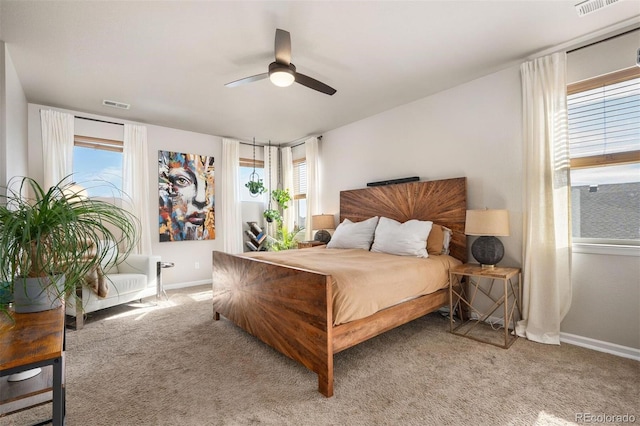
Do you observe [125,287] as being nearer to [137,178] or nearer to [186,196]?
[137,178]

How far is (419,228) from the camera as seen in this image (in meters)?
3.18

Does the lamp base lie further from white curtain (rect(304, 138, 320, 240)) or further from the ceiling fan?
white curtain (rect(304, 138, 320, 240))

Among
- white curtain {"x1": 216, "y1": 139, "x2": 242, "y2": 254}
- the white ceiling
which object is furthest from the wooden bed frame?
white curtain {"x1": 216, "y1": 139, "x2": 242, "y2": 254}

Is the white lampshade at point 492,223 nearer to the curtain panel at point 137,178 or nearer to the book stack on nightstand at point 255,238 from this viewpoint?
the book stack on nightstand at point 255,238

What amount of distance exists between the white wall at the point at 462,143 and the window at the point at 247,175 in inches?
85.1

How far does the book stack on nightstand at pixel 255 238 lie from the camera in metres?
5.66

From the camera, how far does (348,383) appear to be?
199cm

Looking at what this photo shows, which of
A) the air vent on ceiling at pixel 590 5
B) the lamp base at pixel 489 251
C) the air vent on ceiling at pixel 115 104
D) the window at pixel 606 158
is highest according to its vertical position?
the air vent on ceiling at pixel 115 104

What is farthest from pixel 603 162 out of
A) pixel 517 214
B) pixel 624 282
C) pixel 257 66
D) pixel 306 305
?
pixel 257 66

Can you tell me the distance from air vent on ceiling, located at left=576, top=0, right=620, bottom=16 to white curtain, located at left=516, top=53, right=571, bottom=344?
51cm

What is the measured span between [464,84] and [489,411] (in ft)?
10.4

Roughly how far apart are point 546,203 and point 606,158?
22.2 inches

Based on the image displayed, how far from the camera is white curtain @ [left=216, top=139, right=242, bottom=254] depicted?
5.38m

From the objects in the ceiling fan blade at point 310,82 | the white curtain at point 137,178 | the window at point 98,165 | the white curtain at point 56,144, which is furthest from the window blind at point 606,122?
the white curtain at point 56,144
